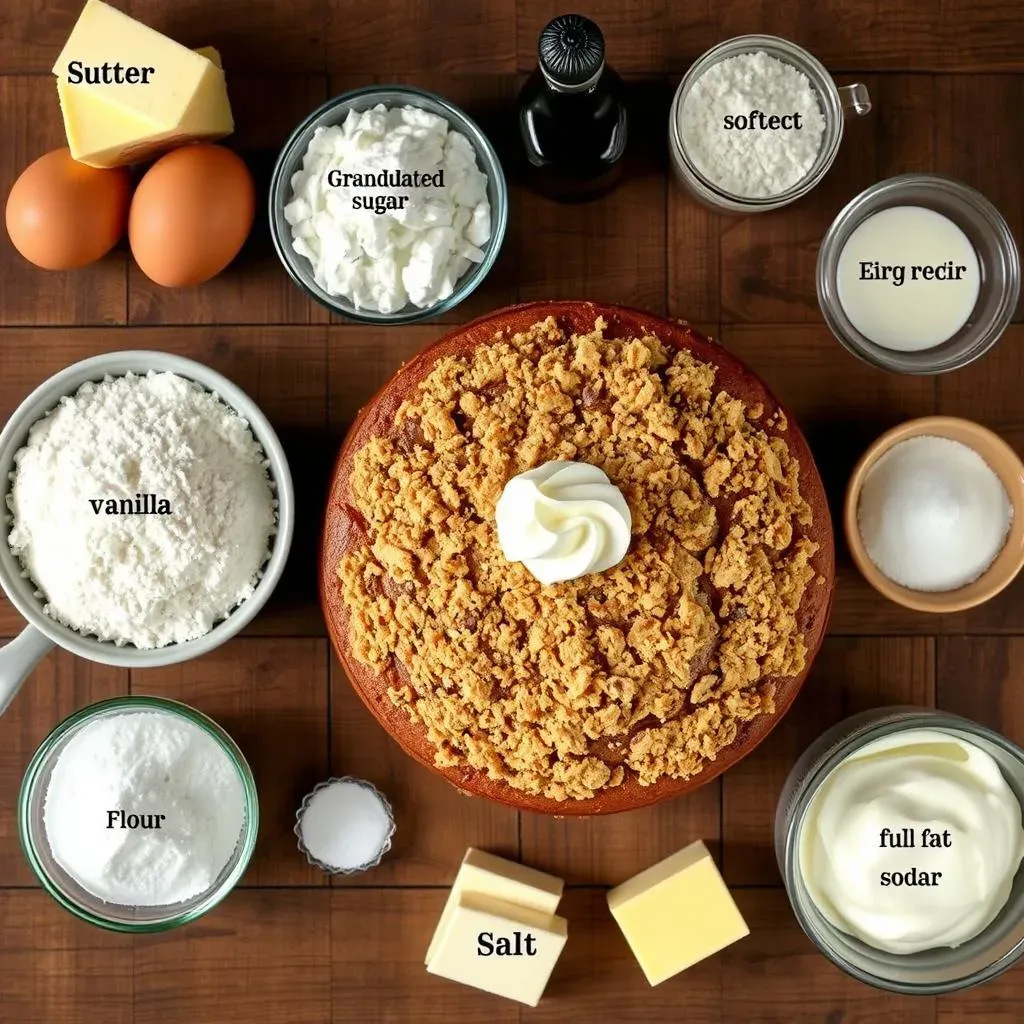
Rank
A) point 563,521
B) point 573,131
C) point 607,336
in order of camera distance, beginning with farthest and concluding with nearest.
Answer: point 573,131
point 607,336
point 563,521

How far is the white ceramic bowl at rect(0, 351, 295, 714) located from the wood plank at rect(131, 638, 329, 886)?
0.11 meters

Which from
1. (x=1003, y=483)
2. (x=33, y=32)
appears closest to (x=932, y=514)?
(x=1003, y=483)

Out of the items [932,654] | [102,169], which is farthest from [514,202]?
[932,654]

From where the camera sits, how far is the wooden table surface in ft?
3.42

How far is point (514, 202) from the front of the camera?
3.44 feet

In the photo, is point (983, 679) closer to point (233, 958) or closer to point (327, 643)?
point (327, 643)

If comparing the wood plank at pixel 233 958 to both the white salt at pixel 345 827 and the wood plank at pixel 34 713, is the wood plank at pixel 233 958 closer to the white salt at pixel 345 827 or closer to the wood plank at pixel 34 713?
the white salt at pixel 345 827

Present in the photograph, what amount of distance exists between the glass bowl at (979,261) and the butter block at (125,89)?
595mm

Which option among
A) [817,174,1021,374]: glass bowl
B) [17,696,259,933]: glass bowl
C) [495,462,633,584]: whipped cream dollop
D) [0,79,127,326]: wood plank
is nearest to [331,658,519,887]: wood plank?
[17,696,259,933]: glass bowl

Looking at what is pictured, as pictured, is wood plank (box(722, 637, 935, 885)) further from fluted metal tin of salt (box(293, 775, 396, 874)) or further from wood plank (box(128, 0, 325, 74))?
wood plank (box(128, 0, 325, 74))

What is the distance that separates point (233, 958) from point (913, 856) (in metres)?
0.65

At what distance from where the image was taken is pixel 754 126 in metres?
0.99

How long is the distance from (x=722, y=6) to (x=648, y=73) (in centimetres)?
10

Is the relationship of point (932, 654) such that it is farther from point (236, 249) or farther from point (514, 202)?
point (236, 249)
